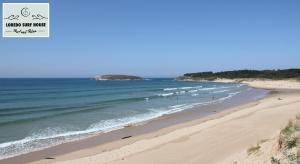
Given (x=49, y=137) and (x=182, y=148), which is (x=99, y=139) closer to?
(x=49, y=137)

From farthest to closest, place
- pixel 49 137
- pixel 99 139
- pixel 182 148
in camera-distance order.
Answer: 1. pixel 49 137
2. pixel 99 139
3. pixel 182 148

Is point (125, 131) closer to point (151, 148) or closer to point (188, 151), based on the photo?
point (151, 148)

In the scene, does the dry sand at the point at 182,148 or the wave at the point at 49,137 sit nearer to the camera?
the dry sand at the point at 182,148

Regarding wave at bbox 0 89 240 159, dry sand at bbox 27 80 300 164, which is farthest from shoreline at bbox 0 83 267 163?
dry sand at bbox 27 80 300 164

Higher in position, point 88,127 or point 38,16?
point 38,16

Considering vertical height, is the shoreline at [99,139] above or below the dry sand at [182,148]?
below

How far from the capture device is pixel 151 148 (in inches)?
520

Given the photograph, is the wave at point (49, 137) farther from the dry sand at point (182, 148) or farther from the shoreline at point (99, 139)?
the dry sand at point (182, 148)

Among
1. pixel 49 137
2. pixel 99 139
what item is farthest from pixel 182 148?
pixel 49 137

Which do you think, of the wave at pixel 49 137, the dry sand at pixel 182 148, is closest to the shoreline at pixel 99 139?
the wave at pixel 49 137

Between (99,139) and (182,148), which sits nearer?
(182,148)

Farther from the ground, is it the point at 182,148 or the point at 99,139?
the point at 182,148

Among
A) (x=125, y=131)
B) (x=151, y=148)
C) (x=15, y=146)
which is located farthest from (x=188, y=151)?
(x=15, y=146)

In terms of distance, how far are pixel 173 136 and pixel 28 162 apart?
6840 millimetres
